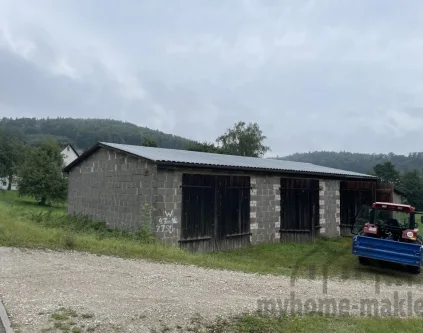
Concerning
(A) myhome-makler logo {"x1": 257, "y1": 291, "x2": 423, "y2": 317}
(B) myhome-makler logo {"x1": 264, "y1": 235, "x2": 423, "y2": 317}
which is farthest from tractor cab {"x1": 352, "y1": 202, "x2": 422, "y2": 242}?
(A) myhome-makler logo {"x1": 257, "y1": 291, "x2": 423, "y2": 317}

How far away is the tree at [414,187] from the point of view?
4992cm

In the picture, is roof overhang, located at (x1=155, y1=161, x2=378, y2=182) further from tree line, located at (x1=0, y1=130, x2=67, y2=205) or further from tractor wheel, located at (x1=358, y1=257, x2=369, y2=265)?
tree line, located at (x1=0, y1=130, x2=67, y2=205)

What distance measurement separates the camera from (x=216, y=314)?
546 cm

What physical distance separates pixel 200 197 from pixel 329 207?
8.07 meters

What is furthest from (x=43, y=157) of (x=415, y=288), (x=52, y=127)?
(x=52, y=127)

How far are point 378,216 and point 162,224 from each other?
23.6 feet

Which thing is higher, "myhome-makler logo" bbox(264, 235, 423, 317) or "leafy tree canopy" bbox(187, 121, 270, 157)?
"leafy tree canopy" bbox(187, 121, 270, 157)

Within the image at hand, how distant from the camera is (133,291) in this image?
6359 mm

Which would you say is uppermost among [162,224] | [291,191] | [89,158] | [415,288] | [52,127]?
[52,127]

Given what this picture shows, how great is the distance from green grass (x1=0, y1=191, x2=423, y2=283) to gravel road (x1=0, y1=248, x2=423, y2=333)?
82 centimetres

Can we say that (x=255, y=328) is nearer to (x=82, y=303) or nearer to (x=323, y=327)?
(x=323, y=327)

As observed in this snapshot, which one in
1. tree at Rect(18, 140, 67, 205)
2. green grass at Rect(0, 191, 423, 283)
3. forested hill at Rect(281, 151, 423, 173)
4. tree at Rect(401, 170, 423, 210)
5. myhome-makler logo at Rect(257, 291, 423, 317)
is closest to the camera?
myhome-makler logo at Rect(257, 291, 423, 317)

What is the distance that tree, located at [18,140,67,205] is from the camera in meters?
33.0

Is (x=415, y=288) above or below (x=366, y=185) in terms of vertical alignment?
below
